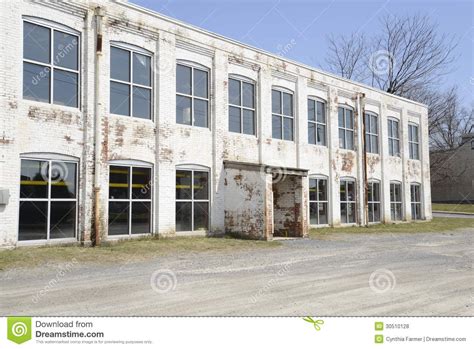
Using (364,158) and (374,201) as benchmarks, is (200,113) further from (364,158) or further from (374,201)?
(374,201)

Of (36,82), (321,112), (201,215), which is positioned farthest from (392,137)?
(36,82)

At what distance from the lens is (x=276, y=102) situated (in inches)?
839

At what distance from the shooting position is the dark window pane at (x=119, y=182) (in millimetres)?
14828

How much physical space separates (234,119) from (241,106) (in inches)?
27.2

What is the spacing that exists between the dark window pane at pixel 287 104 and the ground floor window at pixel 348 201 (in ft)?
16.7

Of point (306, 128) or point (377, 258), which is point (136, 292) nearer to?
point (377, 258)

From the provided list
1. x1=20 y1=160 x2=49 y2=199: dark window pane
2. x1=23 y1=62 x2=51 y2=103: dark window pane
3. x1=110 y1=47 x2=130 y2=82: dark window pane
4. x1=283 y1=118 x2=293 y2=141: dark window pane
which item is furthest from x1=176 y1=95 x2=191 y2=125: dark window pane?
x1=283 y1=118 x2=293 y2=141: dark window pane

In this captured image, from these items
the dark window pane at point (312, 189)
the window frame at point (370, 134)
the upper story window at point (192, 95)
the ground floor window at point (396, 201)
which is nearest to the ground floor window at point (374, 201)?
the ground floor window at point (396, 201)

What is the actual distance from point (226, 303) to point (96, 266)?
16.4 feet

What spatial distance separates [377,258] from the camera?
39.8ft

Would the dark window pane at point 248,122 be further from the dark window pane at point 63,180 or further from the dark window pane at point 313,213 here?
the dark window pane at point 63,180

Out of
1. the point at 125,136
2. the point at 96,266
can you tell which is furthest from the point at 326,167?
the point at 96,266

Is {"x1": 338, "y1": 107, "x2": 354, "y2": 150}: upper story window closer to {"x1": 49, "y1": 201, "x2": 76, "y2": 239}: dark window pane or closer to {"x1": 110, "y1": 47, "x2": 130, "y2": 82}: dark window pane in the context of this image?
{"x1": 110, "y1": 47, "x2": 130, "y2": 82}: dark window pane

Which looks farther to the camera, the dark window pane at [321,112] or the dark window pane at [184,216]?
the dark window pane at [321,112]
